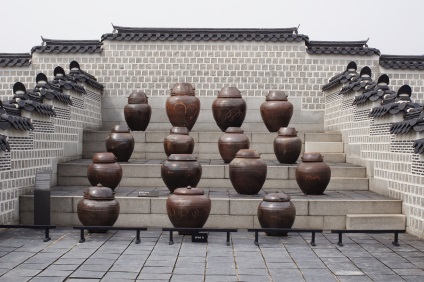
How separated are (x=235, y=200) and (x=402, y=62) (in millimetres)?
8242

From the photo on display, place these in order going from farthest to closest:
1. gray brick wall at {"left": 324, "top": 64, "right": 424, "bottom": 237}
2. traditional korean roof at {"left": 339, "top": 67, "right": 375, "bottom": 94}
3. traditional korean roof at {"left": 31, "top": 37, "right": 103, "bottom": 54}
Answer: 1. traditional korean roof at {"left": 31, "top": 37, "right": 103, "bottom": 54}
2. traditional korean roof at {"left": 339, "top": 67, "right": 375, "bottom": 94}
3. gray brick wall at {"left": 324, "top": 64, "right": 424, "bottom": 237}

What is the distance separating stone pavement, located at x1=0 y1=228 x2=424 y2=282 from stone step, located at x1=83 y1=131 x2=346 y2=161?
3.71 metres

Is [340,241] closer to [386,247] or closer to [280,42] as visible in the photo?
[386,247]

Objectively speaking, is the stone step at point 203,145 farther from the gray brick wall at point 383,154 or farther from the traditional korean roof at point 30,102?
the traditional korean roof at point 30,102

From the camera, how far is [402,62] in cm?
1338

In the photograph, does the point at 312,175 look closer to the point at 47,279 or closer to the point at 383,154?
the point at 383,154

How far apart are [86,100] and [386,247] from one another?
7.91 m

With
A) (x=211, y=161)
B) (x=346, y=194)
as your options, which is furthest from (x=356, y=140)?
(x=211, y=161)

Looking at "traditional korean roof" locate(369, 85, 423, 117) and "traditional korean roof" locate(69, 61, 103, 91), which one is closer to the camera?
"traditional korean roof" locate(369, 85, 423, 117)

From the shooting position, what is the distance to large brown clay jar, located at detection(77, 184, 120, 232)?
263 inches

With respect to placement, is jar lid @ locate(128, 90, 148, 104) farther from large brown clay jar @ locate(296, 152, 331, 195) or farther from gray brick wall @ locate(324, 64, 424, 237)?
gray brick wall @ locate(324, 64, 424, 237)

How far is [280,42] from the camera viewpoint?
44.1 ft

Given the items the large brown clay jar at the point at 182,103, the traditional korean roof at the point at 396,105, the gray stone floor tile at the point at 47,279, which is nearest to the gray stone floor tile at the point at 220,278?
the gray stone floor tile at the point at 47,279

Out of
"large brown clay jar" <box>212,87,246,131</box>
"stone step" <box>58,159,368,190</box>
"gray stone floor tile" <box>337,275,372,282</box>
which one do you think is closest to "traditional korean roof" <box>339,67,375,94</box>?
"stone step" <box>58,159,368,190</box>
